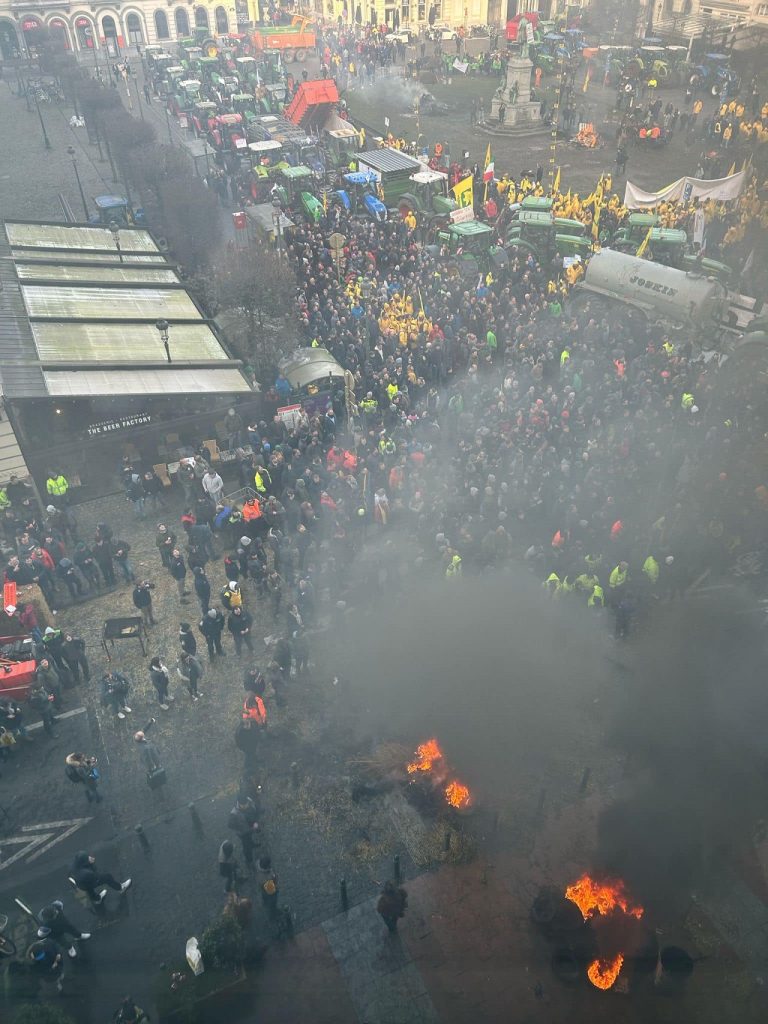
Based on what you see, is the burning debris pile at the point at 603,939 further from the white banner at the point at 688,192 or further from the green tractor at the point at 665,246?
the white banner at the point at 688,192

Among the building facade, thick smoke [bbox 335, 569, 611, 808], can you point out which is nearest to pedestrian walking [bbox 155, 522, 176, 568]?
thick smoke [bbox 335, 569, 611, 808]

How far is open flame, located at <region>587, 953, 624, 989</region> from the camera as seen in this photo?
897 cm

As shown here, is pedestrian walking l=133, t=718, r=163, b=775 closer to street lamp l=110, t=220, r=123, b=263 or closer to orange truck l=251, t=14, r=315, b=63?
street lamp l=110, t=220, r=123, b=263

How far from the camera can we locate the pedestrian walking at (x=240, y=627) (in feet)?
43.6

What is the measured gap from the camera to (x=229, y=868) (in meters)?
9.84

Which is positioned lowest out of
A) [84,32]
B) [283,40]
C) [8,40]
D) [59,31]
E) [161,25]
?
[8,40]

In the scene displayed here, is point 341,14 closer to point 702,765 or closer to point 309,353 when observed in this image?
point 309,353

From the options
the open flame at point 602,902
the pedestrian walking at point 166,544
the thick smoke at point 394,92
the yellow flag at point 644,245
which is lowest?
the open flame at point 602,902

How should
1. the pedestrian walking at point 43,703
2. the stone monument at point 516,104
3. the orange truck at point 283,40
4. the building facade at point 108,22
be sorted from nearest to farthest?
the pedestrian walking at point 43,703, the stone monument at point 516,104, the orange truck at point 283,40, the building facade at point 108,22

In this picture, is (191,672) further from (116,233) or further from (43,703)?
(116,233)

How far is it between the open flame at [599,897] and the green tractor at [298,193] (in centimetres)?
→ 2646

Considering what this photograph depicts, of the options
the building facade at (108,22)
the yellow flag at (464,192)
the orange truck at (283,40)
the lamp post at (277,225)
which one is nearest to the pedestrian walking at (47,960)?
the lamp post at (277,225)

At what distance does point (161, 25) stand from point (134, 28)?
2.90 meters

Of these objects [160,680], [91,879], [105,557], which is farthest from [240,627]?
[91,879]
